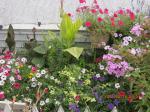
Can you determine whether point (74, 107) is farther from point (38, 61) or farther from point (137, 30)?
point (137, 30)

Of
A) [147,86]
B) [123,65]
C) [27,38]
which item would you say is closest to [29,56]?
[27,38]

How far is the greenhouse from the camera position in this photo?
512 centimetres

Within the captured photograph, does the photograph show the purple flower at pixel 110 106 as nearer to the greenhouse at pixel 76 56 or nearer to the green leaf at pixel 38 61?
the greenhouse at pixel 76 56

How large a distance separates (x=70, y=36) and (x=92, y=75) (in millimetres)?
687

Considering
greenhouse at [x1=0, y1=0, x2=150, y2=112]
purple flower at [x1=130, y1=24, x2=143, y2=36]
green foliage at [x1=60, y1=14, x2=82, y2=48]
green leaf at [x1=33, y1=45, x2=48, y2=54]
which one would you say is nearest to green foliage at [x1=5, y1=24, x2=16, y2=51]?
greenhouse at [x1=0, y1=0, x2=150, y2=112]

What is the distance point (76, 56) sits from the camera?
5602 mm

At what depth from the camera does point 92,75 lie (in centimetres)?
560

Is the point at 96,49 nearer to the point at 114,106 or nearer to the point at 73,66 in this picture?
the point at 73,66

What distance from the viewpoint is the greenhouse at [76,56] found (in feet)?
16.8

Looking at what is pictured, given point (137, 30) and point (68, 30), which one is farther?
point (68, 30)

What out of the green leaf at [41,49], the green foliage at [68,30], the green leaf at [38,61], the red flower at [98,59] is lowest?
the green leaf at [38,61]

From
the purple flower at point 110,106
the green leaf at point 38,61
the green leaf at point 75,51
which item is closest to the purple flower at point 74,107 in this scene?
the purple flower at point 110,106

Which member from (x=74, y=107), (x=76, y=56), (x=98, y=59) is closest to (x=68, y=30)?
(x=76, y=56)

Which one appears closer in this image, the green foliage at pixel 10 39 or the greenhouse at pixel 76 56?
the greenhouse at pixel 76 56
